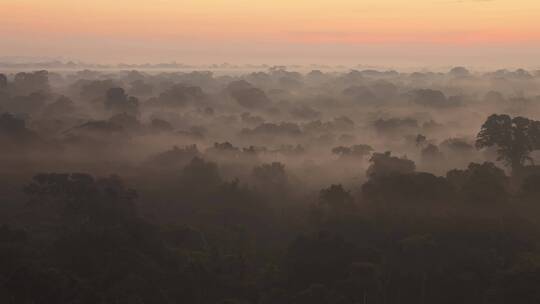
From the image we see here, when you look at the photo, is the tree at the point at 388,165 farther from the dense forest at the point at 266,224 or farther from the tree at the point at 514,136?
the tree at the point at 514,136

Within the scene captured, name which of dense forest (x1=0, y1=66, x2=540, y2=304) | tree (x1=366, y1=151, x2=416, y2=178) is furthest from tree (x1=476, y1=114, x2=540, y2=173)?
tree (x1=366, y1=151, x2=416, y2=178)

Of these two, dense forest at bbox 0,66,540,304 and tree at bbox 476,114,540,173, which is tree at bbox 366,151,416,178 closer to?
dense forest at bbox 0,66,540,304

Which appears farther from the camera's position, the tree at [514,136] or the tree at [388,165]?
the tree at [388,165]

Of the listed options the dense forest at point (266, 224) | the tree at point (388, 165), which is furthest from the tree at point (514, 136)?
the tree at point (388, 165)

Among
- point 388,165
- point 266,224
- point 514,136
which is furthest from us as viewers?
point 388,165

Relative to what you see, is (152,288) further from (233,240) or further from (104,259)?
(233,240)

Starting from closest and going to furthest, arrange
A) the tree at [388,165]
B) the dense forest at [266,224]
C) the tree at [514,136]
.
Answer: the dense forest at [266,224] < the tree at [514,136] < the tree at [388,165]

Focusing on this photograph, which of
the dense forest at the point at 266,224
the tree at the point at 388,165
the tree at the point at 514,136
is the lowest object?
the dense forest at the point at 266,224

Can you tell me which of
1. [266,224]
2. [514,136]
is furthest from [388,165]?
[266,224]

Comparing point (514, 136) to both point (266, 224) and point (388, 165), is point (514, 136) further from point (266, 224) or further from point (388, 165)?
point (266, 224)

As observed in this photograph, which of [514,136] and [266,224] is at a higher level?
[514,136]
